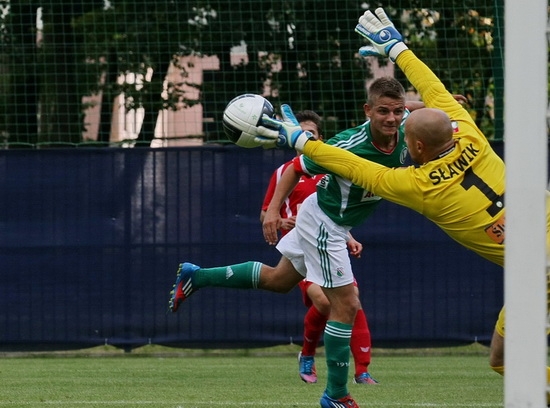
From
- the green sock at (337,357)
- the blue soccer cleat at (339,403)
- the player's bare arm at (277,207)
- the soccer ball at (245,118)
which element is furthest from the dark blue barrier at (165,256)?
the soccer ball at (245,118)

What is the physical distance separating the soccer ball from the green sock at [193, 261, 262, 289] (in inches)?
84.2

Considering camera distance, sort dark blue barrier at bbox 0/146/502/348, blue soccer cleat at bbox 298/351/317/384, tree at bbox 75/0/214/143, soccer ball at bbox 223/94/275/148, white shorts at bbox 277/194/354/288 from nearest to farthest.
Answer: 1. soccer ball at bbox 223/94/275/148
2. white shorts at bbox 277/194/354/288
3. blue soccer cleat at bbox 298/351/317/384
4. dark blue barrier at bbox 0/146/502/348
5. tree at bbox 75/0/214/143

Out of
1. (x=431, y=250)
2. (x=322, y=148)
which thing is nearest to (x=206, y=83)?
(x=431, y=250)

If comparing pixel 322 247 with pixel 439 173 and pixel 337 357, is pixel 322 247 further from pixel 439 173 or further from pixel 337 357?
pixel 439 173

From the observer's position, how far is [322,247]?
22.2ft

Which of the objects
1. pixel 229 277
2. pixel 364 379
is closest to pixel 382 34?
pixel 229 277

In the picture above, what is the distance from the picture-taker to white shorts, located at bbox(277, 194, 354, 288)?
6.65 meters

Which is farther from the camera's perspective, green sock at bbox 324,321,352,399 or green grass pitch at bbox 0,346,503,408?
green grass pitch at bbox 0,346,503,408

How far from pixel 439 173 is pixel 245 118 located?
1041mm

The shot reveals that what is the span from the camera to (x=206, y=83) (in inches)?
580

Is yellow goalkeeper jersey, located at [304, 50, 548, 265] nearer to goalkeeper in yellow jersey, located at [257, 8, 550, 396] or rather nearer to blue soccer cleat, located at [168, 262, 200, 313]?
goalkeeper in yellow jersey, located at [257, 8, 550, 396]

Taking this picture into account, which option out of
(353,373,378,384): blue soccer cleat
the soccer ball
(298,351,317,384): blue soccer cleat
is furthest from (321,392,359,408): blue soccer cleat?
(298,351,317,384): blue soccer cleat

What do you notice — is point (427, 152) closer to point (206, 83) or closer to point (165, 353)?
point (165, 353)

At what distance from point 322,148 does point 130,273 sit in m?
6.28
